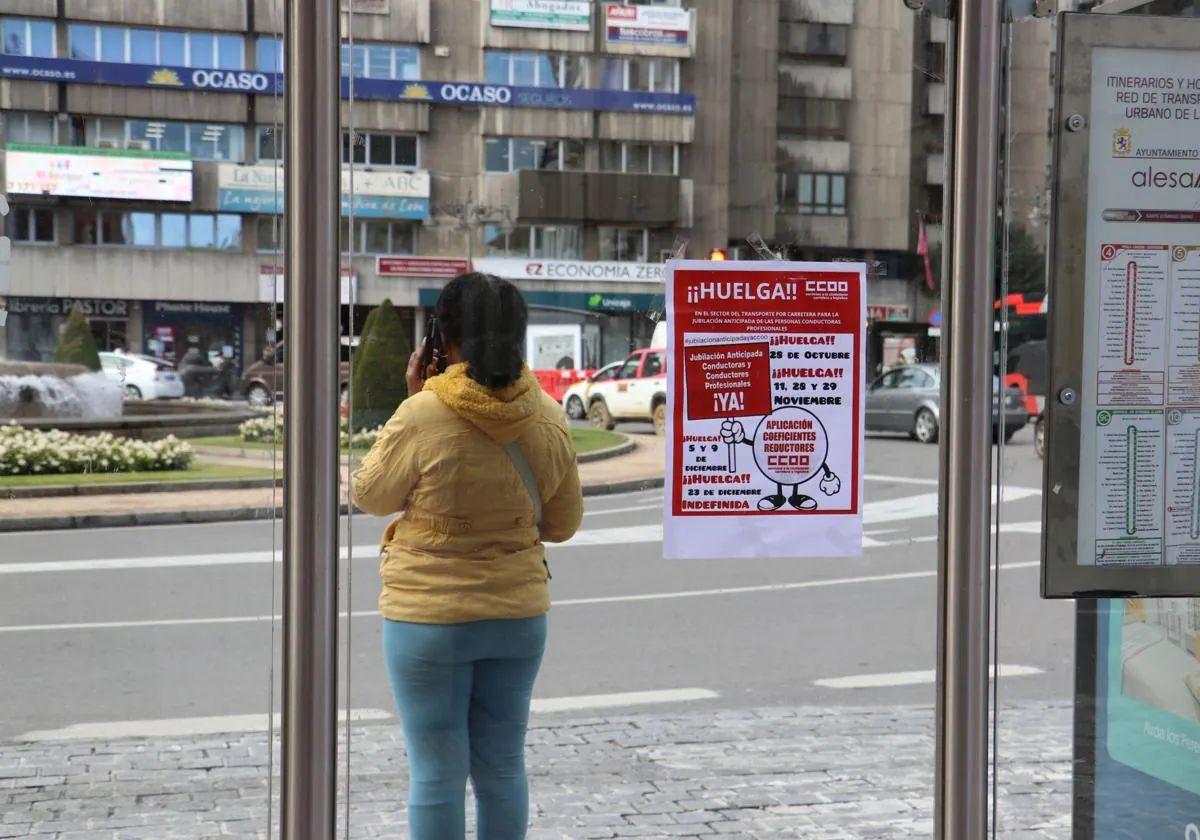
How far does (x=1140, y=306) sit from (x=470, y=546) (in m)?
1.42

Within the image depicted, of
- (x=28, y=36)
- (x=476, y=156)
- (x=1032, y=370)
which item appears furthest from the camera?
(x=1032, y=370)

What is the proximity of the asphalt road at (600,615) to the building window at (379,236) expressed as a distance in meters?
0.52

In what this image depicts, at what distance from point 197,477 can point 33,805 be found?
0.86 meters

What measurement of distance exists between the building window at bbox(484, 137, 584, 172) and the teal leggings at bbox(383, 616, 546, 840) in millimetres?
903

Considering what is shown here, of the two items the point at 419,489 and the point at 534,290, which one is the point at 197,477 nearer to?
the point at 419,489

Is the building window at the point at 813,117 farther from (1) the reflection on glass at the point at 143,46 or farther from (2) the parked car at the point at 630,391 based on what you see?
(1) the reflection on glass at the point at 143,46

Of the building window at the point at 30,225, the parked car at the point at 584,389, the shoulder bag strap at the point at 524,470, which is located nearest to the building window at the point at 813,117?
the parked car at the point at 584,389

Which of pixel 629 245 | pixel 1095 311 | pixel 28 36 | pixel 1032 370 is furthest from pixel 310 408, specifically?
pixel 1095 311

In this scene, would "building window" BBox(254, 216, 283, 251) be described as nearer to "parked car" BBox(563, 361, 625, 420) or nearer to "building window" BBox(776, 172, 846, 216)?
"parked car" BBox(563, 361, 625, 420)

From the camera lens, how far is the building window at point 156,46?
8.66 feet

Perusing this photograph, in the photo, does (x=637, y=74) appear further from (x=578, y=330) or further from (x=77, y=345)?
(x=77, y=345)

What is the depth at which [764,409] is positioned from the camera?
117 inches

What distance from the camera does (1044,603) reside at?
3.23m

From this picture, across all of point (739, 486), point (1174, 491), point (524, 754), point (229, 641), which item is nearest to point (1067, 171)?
point (1174, 491)
